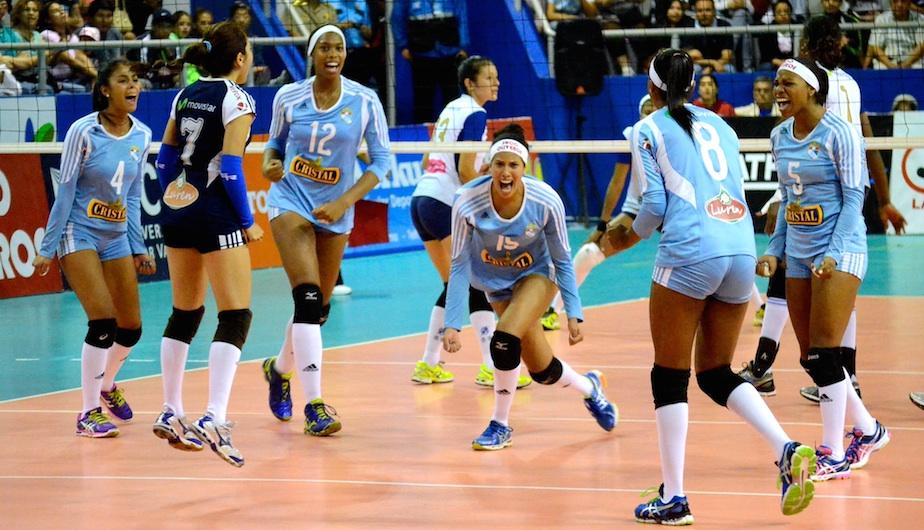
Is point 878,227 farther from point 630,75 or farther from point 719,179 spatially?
point 719,179

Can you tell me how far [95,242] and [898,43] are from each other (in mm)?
13112

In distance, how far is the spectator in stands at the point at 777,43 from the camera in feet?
58.6

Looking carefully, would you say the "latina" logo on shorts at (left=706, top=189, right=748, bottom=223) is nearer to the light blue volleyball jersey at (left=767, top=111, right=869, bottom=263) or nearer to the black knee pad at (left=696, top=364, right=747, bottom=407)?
the black knee pad at (left=696, top=364, right=747, bottom=407)

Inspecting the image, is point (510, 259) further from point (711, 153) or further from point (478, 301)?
point (711, 153)

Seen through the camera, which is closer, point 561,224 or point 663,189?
point 663,189

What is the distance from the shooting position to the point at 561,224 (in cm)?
672

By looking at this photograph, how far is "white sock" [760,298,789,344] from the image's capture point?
7.73 m

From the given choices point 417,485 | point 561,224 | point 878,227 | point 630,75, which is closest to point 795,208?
Result: point 561,224

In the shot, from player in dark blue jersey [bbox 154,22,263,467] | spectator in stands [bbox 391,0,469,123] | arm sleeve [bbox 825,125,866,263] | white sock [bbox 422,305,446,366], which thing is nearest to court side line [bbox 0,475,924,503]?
player in dark blue jersey [bbox 154,22,263,467]

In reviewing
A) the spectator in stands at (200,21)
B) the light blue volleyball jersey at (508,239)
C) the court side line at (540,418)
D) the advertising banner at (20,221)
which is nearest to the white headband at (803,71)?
the light blue volleyball jersey at (508,239)

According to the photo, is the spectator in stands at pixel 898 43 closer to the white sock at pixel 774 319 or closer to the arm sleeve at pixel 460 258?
the white sock at pixel 774 319

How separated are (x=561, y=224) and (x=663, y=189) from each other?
4.85ft

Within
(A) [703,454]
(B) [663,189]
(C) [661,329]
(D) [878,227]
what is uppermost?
(B) [663,189]

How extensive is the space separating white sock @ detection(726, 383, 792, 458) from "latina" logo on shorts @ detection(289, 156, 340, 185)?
272 centimetres
